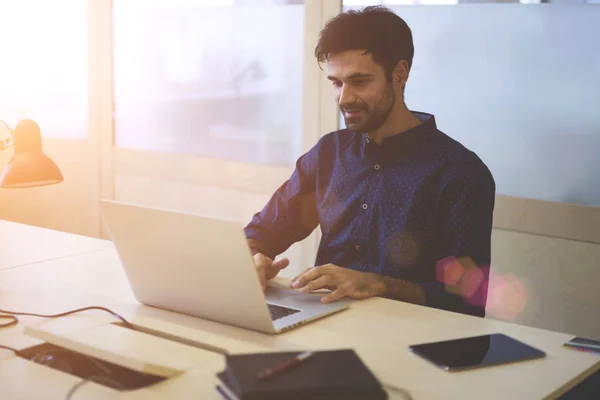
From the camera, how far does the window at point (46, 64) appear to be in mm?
3963

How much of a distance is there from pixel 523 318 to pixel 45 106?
2.74 meters

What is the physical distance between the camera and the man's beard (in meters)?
2.21

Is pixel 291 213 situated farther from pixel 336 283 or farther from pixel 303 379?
pixel 303 379

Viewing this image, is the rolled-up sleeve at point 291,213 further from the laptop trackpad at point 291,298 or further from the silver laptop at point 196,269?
the silver laptop at point 196,269

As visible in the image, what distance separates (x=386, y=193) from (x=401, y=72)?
0.39 m

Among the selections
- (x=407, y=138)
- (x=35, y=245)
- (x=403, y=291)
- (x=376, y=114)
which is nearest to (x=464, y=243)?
(x=403, y=291)

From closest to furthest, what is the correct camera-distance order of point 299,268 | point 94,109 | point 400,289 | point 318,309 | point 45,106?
point 318,309
point 400,289
point 299,268
point 94,109
point 45,106

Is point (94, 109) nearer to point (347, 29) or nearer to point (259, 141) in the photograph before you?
point (259, 141)

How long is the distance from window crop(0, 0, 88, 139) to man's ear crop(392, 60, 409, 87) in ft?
7.06

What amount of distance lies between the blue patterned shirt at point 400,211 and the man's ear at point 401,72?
0.38 ft

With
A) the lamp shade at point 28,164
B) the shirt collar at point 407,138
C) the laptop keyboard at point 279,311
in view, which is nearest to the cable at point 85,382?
the laptop keyboard at point 279,311

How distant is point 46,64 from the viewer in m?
4.08

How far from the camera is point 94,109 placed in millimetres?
3873

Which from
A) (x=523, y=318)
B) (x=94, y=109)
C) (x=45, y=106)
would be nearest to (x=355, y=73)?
(x=523, y=318)
